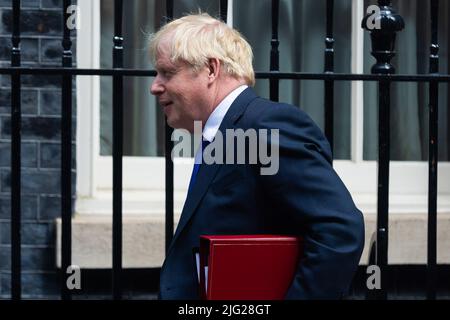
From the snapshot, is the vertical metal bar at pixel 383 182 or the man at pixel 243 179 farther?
the vertical metal bar at pixel 383 182

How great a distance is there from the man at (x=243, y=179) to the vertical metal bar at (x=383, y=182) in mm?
684

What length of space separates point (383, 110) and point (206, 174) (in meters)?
0.86

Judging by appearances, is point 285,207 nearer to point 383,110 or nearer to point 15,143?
point 383,110

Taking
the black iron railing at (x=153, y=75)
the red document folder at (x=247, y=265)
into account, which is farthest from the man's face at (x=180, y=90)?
the black iron railing at (x=153, y=75)

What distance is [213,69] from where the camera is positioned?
2.97 m

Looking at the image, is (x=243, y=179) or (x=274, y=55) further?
(x=274, y=55)

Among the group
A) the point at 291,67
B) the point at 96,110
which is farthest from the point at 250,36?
the point at 96,110

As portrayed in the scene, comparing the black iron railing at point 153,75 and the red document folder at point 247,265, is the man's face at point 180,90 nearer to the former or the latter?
the red document folder at point 247,265

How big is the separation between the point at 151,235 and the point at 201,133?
7.41 feet

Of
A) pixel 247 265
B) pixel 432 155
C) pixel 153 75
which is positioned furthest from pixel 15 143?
pixel 432 155

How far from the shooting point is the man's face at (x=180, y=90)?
2986mm

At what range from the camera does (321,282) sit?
273cm
